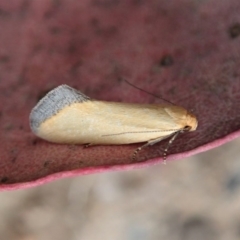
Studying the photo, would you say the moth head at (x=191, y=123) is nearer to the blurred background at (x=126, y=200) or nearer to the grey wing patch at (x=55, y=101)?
the blurred background at (x=126, y=200)

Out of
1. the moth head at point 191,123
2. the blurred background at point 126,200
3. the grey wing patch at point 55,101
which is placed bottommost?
the blurred background at point 126,200

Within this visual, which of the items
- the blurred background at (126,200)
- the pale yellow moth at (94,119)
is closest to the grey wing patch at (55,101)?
the pale yellow moth at (94,119)

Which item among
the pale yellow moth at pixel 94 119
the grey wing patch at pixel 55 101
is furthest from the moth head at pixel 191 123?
the grey wing patch at pixel 55 101

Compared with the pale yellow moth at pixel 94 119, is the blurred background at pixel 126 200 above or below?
below

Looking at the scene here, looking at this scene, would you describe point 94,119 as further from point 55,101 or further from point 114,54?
point 114,54

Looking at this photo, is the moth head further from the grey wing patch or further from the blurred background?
the grey wing patch

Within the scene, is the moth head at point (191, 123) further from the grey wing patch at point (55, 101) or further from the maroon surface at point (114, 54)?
the grey wing patch at point (55, 101)
